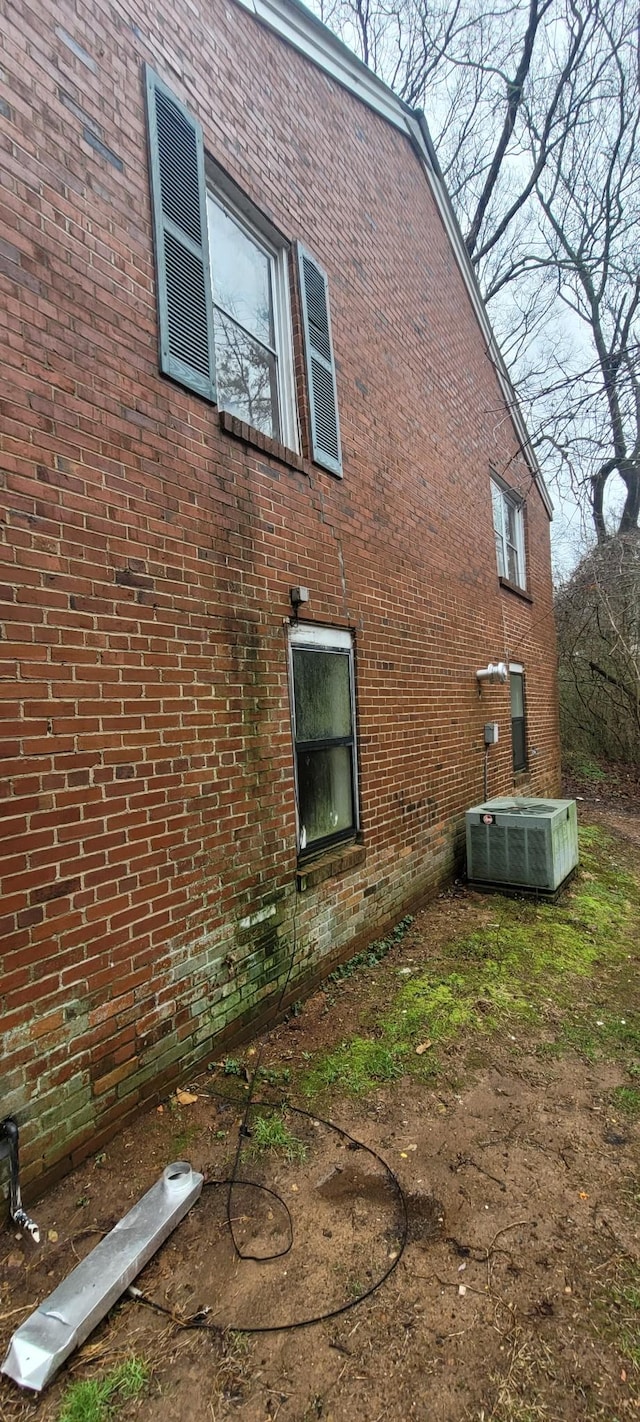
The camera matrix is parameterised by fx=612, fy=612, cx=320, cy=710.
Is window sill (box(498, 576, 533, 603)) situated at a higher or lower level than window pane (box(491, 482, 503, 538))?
lower

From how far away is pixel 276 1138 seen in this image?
251 cm

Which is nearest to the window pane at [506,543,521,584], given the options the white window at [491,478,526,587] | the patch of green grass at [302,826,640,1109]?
the white window at [491,478,526,587]

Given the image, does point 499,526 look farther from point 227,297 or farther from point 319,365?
point 227,297

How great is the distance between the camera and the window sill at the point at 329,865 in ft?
12.2

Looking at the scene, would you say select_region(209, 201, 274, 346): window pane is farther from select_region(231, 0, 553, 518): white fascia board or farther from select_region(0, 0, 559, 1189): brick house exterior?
select_region(231, 0, 553, 518): white fascia board

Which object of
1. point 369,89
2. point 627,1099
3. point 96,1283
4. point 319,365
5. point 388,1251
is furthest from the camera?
point 369,89

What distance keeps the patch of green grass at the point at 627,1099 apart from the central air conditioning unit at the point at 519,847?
2767 mm

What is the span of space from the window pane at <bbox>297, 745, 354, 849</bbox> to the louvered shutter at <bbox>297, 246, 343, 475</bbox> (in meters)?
1.99

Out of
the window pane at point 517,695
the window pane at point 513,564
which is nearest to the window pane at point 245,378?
the window pane at point 517,695

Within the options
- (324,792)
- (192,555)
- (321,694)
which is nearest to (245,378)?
(192,555)

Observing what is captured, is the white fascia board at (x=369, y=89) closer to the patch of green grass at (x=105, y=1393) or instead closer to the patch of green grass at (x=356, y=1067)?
the patch of green grass at (x=356, y=1067)

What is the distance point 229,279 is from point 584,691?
14.9 meters

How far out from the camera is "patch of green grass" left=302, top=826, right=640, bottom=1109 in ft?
10.2

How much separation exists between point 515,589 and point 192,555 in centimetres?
678
